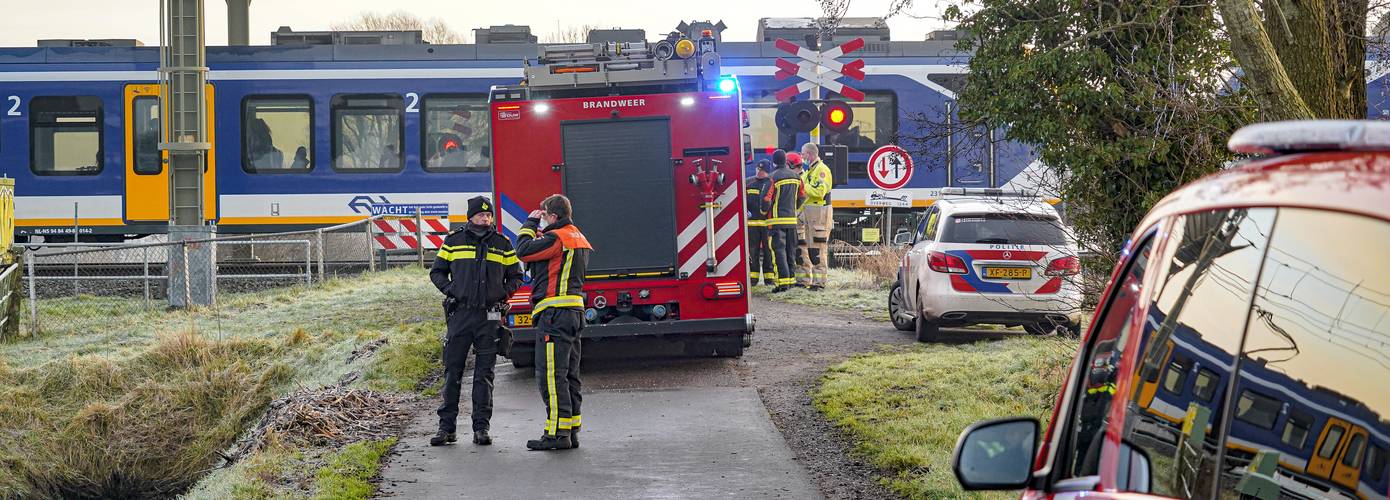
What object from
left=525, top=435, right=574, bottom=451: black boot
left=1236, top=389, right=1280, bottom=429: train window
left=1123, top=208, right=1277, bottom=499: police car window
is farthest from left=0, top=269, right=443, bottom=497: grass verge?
left=1236, top=389, right=1280, bottom=429: train window

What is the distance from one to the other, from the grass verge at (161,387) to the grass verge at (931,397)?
360 cm

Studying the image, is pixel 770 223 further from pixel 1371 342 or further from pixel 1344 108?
pixel 1371 342

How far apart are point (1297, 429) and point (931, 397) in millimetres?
8306

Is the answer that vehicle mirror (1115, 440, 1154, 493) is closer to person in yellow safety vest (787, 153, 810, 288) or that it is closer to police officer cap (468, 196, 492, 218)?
police officer cap (468, 196, 492, 218)

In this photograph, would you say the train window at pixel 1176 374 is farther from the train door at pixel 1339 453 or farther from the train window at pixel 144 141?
the train window at pixel 144 141

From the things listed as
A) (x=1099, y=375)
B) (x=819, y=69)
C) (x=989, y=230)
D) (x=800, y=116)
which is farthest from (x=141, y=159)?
(x=1099, y=375)

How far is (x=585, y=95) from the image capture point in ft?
40.8

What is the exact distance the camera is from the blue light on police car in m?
12.4

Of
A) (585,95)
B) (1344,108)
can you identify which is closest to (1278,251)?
(1344,108)

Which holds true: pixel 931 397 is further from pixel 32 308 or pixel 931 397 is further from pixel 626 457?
pixel 32 308

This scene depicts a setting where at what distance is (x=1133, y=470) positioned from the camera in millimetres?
2516

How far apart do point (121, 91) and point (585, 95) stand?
14.4m

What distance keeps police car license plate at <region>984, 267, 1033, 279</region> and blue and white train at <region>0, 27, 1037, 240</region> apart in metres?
10.9

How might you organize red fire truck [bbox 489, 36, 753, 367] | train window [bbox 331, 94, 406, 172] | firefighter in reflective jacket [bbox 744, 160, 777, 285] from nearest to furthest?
red fire truck [bbox 489, 36, 753, 367], firefighter in reflective jacket [bbox 744, 160, 777, 285], train window [bbox 331, 94, 406, 172]
